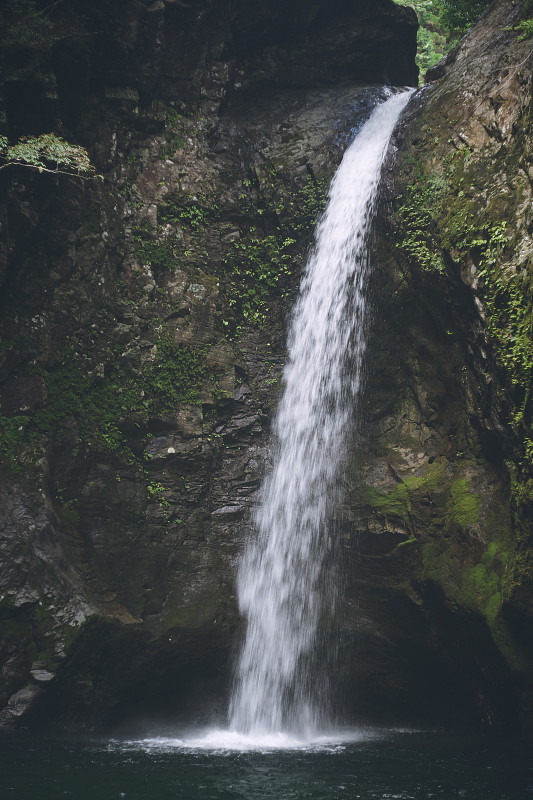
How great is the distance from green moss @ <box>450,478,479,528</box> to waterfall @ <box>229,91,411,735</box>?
194cm

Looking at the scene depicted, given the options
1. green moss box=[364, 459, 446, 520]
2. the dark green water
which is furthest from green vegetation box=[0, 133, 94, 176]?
the dark green water

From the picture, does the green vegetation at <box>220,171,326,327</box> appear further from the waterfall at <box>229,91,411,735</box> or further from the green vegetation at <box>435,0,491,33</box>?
the green vegetation at <box>435,0,491,33</box>

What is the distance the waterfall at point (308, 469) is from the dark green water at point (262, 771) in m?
1.36

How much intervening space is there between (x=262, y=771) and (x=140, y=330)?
6.94m

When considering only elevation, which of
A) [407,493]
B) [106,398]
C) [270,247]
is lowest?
[407,493]

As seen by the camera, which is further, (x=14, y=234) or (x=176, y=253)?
(x=176, y=253)

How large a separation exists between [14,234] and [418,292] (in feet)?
21.0

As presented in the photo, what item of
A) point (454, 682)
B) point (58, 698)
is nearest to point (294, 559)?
point (454, 682)

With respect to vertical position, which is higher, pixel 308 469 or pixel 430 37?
pixel 430 37

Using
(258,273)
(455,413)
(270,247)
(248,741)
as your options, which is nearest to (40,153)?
(258,273)

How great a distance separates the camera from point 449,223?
8297mm

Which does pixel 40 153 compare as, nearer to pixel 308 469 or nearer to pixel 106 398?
pixel 106 398

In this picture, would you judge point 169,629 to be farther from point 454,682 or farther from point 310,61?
point 310,61

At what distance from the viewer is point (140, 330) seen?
994cm
